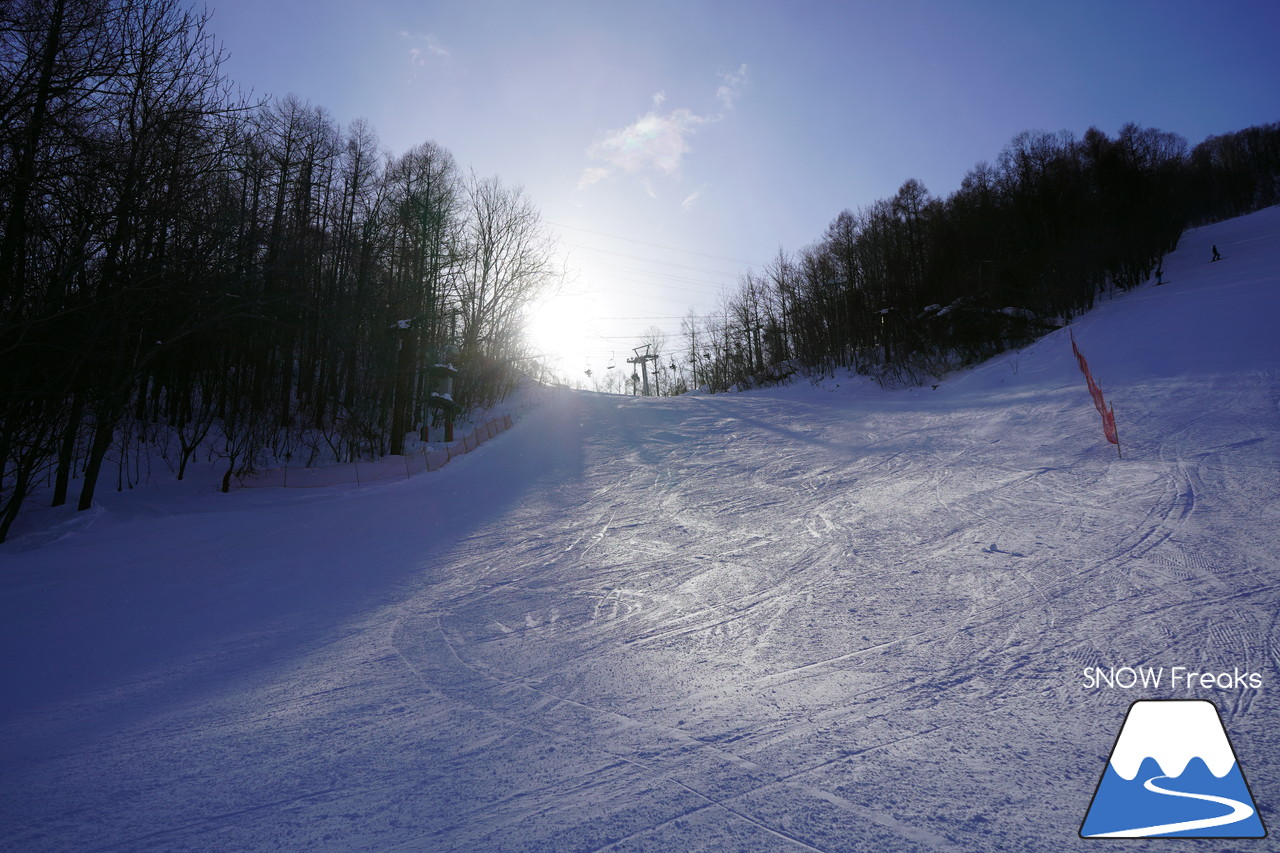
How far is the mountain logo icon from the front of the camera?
2.24 meters

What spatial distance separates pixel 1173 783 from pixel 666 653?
2905 mm

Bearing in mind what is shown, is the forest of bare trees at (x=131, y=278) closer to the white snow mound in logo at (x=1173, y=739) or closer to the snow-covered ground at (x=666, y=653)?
the snow-covered ground at (x=666, y=653)

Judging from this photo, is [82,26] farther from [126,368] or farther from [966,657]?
[966,657]

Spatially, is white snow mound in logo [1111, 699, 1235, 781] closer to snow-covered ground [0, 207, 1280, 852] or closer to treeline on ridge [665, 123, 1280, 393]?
snow-covered ground [0, 207, 1280, 852]

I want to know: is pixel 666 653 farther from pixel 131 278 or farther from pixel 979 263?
pixel 979 263

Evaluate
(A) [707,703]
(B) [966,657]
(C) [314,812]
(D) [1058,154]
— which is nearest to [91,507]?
(C) [314,812]

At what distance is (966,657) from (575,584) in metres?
3.89

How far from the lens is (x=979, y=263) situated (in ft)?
115
